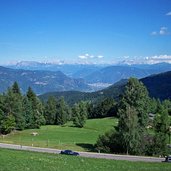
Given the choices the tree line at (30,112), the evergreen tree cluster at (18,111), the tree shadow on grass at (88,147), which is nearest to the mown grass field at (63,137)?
the tree shadow on grass at (88,147)

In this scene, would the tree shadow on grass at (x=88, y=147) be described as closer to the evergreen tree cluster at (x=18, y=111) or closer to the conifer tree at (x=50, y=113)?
the evergreen tree cluster at (x=18, y=111)

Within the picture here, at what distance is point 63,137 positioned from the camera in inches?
3450

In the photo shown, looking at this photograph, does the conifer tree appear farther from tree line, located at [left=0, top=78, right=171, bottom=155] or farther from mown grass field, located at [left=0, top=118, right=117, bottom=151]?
mown grass field, located at [left=0, top=118, right=117, bottom=151]

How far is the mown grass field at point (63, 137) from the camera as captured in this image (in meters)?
71.6

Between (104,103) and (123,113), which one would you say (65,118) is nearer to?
(104,103)

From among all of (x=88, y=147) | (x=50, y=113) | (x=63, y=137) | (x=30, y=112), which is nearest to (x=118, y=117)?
(x=88, y=147)

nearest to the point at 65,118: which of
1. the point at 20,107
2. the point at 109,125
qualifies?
the point at 109,125

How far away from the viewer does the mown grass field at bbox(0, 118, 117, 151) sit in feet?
235

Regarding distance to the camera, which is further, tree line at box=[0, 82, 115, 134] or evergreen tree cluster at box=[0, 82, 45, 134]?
tree line at box=[0, 82, 115, 134]

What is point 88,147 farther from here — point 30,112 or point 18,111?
point 30,112

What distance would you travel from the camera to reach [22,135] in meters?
90.8

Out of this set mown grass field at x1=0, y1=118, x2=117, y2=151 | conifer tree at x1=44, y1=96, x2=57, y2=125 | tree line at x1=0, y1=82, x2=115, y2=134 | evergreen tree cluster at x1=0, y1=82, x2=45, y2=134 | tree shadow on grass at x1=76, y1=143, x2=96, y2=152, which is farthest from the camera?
conifer tree at x1=44, y1=96, x2=57, y2=125

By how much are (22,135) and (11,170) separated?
67.9 m

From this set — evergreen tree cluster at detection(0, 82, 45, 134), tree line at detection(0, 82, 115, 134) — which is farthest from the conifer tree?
evergreen tree cluster at detection(0, 82, 45, 134)
